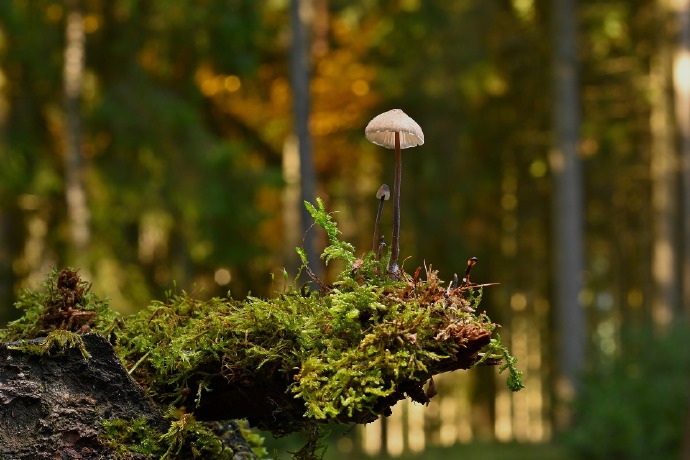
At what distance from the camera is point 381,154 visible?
20.4 metres

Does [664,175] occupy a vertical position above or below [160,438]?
above

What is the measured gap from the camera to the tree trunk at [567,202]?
58.3 ft

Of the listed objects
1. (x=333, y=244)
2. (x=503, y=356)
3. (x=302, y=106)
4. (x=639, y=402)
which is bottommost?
(x=503, y=356)

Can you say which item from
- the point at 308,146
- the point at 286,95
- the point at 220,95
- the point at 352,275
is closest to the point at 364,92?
the point at 286,95

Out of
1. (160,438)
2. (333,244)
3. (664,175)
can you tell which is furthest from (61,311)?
(664,175)

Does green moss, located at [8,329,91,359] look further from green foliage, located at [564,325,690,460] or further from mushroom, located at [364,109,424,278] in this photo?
green foliage, located at [564,325,690,460]

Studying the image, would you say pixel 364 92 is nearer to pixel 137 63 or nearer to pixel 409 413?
pixel 137 63

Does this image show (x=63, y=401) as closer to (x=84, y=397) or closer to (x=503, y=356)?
(x=84, y=397)

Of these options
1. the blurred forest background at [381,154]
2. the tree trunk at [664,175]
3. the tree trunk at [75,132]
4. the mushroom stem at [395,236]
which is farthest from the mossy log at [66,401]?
the tree trunk at [664,175]

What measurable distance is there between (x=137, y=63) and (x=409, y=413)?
17260 millimetres

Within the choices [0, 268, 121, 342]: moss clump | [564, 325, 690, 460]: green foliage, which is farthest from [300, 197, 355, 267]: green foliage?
[564, 325, 690, 460]: green foliage

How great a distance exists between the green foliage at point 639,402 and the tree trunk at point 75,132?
834 centimetres

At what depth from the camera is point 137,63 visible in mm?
15656

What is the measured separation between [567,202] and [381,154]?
4395mm
